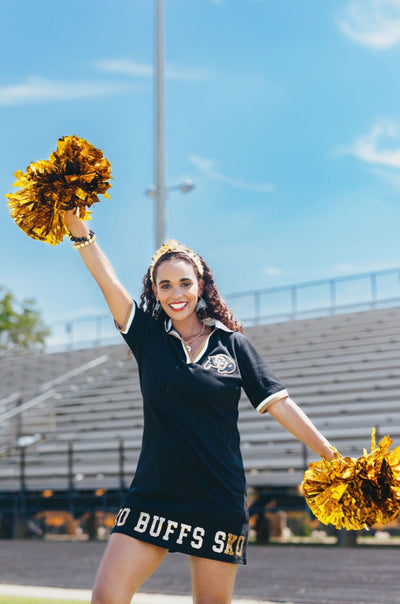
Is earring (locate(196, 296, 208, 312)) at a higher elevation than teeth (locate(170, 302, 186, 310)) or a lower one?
higher

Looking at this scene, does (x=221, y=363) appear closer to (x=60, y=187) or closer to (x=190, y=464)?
(x=190, y=464)

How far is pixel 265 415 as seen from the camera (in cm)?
1573

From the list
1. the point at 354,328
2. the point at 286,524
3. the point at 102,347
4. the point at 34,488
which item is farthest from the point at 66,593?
the point at 102,347

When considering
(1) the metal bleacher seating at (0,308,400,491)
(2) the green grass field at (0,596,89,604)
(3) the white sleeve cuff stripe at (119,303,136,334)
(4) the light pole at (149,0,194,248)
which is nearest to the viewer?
(3) the white sleeve cuff stripe at (119,303,136,334)

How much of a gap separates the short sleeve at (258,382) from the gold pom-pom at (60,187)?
79cm

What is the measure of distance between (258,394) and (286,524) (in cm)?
1296

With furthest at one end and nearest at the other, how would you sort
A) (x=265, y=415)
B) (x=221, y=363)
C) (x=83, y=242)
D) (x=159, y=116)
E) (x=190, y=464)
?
(x=265, y=415) → (x=159, y=116) → (x=83, y=242) → (x=221, y=363) → (x=190, y=464)

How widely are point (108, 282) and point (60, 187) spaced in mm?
413

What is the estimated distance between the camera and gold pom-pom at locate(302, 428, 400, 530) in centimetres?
310

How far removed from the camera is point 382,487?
3.10 metres

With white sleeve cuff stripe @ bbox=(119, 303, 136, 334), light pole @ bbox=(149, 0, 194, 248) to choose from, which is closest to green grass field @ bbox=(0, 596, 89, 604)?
white sleeve cuff stripe @ bbox=(119, 303, 136, 334)

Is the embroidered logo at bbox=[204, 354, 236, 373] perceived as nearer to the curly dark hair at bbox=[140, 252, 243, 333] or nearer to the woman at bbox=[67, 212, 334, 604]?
the woman at bbox=[67, 212, 334, 604]

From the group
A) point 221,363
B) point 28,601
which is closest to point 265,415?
point 28,601

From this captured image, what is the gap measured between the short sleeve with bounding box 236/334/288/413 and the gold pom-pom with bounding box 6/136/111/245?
0.79 meters
